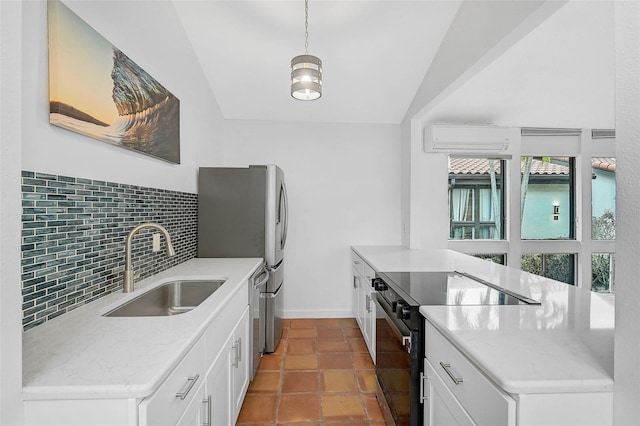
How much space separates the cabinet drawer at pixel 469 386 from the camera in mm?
821

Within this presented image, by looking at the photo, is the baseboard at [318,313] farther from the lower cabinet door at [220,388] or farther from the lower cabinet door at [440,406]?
the lower cabinet door at [440,406]

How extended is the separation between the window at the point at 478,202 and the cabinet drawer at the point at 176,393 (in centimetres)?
335

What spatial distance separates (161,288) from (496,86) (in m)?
3.24

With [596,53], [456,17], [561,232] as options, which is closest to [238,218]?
[456,17]

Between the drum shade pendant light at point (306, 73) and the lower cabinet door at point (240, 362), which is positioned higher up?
the drum shade pendant light at point (306, 73)

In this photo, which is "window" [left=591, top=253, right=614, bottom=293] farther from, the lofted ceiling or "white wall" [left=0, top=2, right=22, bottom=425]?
"white wall" [left=0, top=2, right=22, bottom=425]

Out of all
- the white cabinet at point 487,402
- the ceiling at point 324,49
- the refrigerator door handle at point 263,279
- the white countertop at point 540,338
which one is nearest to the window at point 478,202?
the ceiling at point 324,49

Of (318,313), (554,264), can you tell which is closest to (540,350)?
(318,313)

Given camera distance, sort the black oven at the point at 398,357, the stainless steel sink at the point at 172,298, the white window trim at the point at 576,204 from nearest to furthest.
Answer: the black oven at the point at 398,357
the stainless steel sink at the point at 172,298
the white window trim at the point at 576,204

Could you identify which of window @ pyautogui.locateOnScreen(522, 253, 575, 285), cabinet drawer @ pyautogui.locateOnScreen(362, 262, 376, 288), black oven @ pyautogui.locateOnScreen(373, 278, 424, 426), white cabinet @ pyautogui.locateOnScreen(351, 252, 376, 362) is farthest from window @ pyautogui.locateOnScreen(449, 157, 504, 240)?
black oven @ pyautogui.locateOnScreen(373, 278, 424, 426)

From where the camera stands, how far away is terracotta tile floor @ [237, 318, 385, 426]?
6.40ft

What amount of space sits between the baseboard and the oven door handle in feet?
6.23

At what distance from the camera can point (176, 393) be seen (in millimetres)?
938

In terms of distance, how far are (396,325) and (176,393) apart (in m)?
1.01
